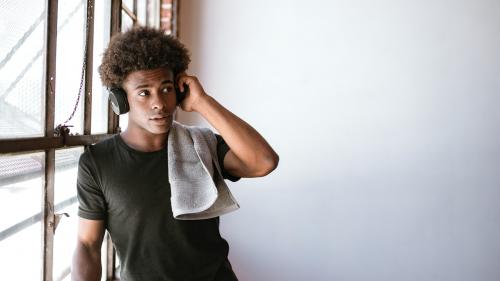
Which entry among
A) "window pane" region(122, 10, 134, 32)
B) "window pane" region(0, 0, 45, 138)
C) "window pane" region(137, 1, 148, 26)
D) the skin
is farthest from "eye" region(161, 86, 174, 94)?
"window pane" region(137, 1, 148, 26)

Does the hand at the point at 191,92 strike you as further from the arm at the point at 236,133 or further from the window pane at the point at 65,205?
the window pane at the point at 65,205

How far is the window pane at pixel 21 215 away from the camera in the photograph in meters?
1.14

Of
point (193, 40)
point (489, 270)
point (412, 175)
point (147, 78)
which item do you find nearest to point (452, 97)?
point (412, 175)

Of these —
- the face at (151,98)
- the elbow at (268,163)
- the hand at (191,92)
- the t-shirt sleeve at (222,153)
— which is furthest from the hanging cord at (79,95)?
the elbow at (268,163)

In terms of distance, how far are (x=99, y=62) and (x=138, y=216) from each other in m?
0.81

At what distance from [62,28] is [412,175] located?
7.65ft

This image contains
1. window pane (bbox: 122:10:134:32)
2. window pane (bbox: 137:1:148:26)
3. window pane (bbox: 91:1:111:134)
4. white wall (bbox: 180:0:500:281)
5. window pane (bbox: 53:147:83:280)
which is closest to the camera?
window pane (bbox: 53:147:83:280)

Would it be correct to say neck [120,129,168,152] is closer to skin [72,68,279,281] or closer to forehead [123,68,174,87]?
skin [72,68,279,281]

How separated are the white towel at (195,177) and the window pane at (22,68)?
41cm

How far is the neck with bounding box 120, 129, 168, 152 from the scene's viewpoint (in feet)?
4.61

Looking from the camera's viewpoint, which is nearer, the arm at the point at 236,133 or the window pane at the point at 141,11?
the arm at the point at 236,133

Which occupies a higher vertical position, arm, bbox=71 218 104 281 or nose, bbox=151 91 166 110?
nose, bbox=151 91 166 110

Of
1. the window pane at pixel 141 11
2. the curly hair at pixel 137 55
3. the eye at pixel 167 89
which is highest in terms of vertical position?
the window pane at pixel 141 11

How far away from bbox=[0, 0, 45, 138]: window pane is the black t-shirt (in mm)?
192
